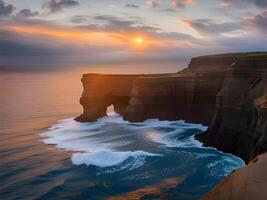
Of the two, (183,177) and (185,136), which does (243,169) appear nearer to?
(183,177)

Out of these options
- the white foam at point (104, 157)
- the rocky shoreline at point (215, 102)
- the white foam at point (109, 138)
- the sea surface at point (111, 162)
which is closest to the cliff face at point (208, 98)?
the rocky shoreline at point (215, 102)

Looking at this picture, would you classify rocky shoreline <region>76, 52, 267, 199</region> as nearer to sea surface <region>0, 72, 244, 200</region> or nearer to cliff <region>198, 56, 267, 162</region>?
cliff <region>198, 56, 267, 162</region>

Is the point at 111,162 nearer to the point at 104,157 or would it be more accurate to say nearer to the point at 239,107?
the point at 104,157

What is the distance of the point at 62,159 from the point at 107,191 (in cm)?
1349

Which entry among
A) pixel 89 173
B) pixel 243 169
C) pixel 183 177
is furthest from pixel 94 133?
pixel 243 169

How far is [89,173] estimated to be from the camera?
38688 mm

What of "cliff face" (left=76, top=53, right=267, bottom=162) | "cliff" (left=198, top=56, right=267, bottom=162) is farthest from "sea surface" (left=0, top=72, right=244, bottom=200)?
"cliff face" (left=76, top=53, right=267, bottom=162)

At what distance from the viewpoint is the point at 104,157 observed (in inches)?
1726

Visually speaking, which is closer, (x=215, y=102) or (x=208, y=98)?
(x=215, y=102)

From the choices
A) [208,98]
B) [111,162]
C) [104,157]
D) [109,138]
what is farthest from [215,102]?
[111,162]

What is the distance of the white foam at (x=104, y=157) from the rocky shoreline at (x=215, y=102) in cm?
1010

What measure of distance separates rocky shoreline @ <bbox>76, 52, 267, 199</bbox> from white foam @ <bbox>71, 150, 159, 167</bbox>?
33.1 ft

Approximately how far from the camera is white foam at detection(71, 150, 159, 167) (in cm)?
4228

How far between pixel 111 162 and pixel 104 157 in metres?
1.63
